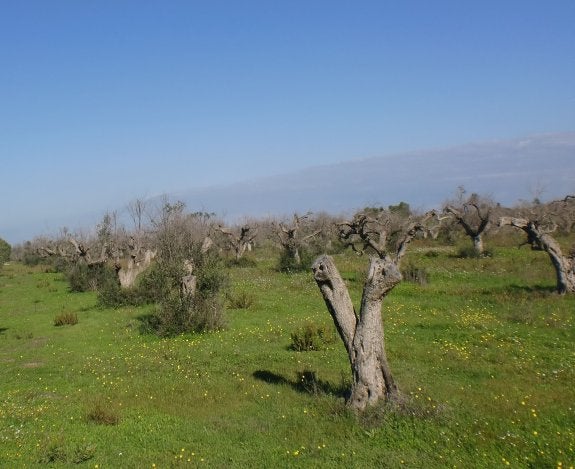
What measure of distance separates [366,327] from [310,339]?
5735mm

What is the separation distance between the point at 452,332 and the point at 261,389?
327 inches

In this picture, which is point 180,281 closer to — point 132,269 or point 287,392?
point 287,392

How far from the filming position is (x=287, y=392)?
12320mm

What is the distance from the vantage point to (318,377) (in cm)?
1352

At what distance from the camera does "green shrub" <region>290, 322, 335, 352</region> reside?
16.6 m

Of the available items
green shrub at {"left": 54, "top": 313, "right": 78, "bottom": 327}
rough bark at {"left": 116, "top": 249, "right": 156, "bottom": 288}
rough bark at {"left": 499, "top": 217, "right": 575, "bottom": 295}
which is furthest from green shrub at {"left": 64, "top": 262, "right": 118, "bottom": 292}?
rough bark at {"left": 499, "top": 217, "right": 575, "bottom": 295}

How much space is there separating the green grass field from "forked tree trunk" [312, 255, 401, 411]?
1.65 ft

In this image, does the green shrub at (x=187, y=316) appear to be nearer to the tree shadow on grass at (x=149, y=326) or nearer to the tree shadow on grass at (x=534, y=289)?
the tree shadow on grass at (x=149, y=326)

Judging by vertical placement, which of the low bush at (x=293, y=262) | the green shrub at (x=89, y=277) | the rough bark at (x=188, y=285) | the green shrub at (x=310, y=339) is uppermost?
the rough bark at (x=188, y=285)

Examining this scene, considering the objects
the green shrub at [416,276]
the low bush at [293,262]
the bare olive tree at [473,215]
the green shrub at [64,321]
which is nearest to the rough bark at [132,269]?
the green shrub at [64,321]

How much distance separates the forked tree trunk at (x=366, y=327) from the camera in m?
10.8

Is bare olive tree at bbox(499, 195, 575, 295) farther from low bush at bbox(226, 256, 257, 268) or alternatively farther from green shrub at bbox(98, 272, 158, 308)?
low bush at bbox(226, 256, 257, 268)

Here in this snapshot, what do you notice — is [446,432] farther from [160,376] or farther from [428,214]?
[428,214]

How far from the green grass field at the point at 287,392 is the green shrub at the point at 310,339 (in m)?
0.41
